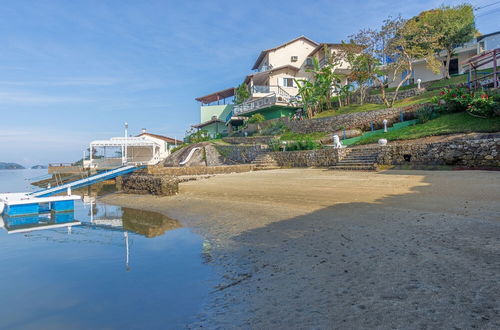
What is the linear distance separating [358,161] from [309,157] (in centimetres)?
456

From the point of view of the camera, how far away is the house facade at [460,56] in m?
33.8

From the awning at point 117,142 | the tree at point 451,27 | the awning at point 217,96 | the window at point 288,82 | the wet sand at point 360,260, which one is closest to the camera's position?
the wet sand at point 360,260

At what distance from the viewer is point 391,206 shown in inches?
307

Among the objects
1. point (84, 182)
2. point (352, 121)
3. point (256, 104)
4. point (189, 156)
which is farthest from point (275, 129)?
point (84, 182)

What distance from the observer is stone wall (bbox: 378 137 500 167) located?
13219 mm

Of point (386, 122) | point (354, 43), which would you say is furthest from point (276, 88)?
point (386, 122)

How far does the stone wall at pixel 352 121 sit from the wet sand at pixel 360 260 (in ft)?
50.0

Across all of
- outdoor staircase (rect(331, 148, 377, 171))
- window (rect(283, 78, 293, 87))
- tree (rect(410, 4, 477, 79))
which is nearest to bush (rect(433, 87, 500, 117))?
outdoor staircase (rect(331, 148, 377, 171))

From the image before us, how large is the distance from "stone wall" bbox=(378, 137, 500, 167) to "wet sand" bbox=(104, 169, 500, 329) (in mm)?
4920

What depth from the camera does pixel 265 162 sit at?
24.3 meters

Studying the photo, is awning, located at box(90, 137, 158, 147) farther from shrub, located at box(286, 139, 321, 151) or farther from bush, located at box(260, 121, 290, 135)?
shrub, located at box(286, 139, 321, 151)

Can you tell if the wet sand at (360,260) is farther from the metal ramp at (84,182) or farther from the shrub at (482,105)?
the metal ramp at (84,182)

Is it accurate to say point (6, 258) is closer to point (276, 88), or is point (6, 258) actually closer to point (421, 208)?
point (421, 208)

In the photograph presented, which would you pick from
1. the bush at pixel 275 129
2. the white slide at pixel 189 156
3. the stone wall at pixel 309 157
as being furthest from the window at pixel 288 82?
the stone wall at pixel 309 157
